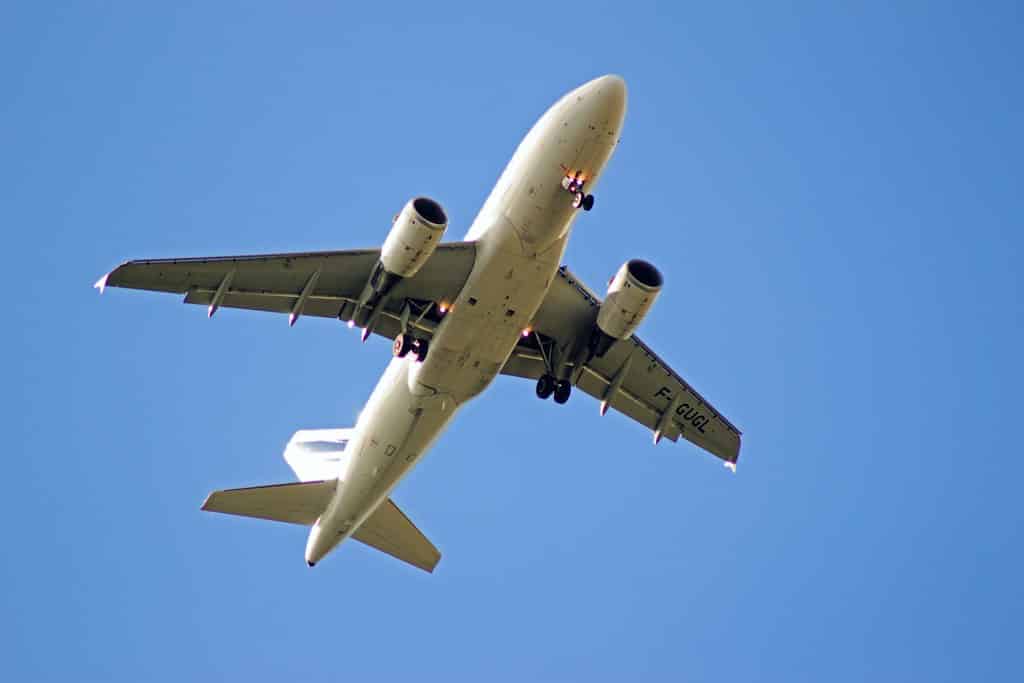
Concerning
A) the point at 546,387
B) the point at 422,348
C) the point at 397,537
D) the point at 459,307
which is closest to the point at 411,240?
the point at 459,307

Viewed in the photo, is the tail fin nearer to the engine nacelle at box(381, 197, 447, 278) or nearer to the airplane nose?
the engine nacelle at box(381, 197, 447, 278)

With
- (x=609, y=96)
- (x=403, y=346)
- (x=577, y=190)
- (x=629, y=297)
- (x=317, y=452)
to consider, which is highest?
(x=609, y=96)

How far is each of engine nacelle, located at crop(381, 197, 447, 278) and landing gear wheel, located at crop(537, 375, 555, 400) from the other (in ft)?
21.3

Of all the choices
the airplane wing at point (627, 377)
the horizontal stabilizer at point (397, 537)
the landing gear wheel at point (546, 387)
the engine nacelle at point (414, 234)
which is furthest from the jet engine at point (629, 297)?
the horizontal stabilizer at point (397, 537)

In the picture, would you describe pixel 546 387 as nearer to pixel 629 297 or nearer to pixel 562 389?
pixel 562 389

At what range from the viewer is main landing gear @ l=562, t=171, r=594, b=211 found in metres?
31.8

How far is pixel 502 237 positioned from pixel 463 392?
15.3ft

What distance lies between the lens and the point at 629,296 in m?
34.0

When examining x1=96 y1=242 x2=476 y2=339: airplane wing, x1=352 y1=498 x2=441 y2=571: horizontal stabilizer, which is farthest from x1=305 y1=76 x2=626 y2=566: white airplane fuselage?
x1=352 y1=498 x2=441 y2=571: horizontal stabilizer

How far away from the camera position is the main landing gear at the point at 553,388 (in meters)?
36.8

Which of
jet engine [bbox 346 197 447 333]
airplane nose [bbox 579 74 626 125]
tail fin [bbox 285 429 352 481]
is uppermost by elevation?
airplane nose [bbox 579 74 626 125]

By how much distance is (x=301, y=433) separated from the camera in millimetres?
39781

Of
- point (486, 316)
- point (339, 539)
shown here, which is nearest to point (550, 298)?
point (486, 316)

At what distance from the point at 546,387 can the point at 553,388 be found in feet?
0.66
